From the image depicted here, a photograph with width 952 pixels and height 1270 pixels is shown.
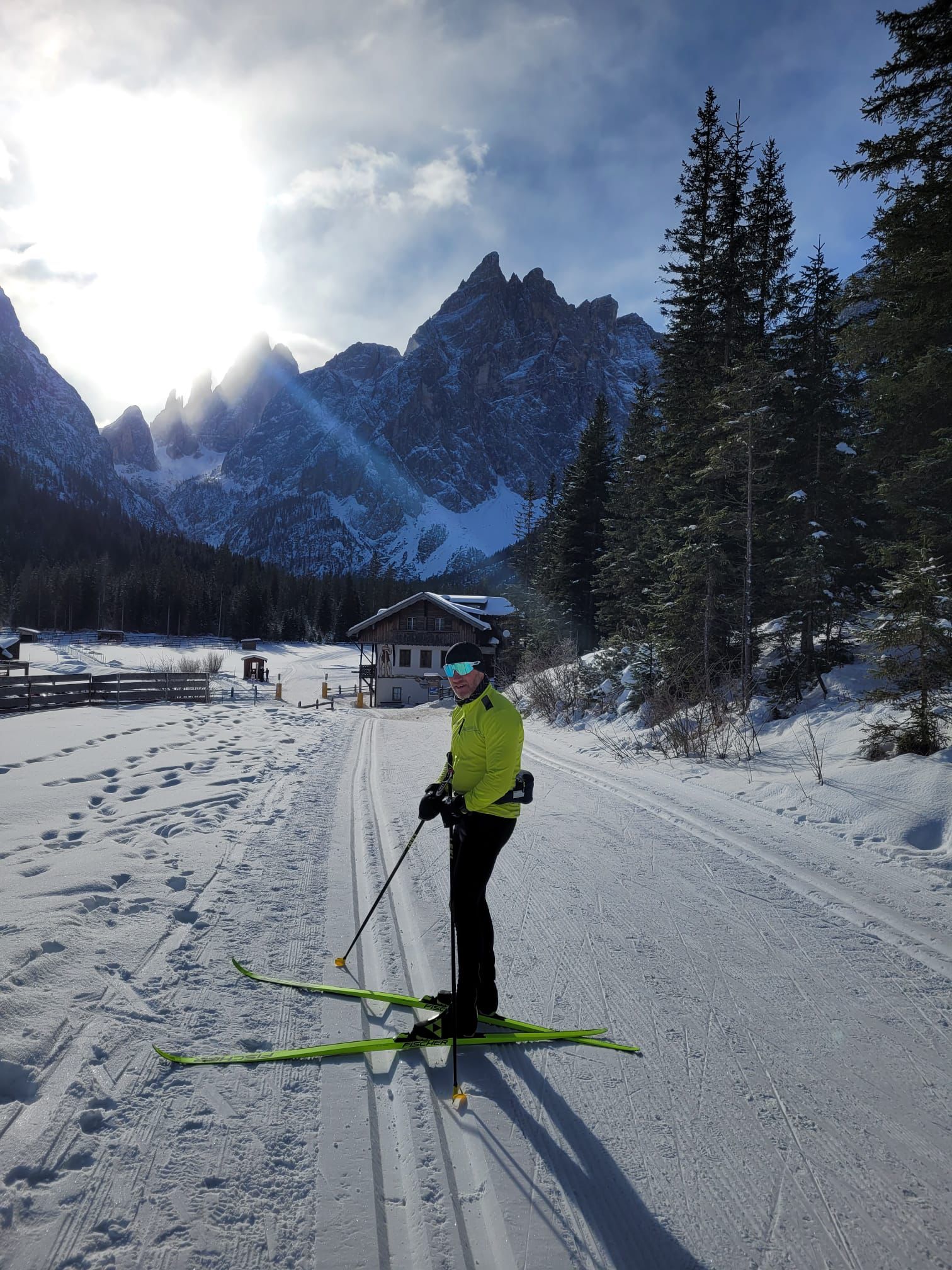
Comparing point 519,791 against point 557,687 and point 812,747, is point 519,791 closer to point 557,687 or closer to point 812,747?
point 812,747

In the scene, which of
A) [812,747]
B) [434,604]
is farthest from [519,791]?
[434,604]

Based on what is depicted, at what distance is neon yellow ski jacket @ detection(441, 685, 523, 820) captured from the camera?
3217mm

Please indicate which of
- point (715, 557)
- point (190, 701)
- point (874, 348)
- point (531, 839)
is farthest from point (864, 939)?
point (190, 701)

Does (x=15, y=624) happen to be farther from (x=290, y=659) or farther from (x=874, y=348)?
(x=874, y=348)

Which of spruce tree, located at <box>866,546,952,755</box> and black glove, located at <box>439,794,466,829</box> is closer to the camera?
black glove, located at <box>439,794,466,829</box>

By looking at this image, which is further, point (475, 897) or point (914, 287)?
point (914, 287)

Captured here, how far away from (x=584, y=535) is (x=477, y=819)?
27072 millimetres

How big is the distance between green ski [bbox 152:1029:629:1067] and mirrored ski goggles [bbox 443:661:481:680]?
1905 mm

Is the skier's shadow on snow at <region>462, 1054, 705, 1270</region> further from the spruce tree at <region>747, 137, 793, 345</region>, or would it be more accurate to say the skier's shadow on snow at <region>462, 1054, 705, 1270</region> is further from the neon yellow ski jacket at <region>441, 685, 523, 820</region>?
the spruce tree at <region>747, 137, 793, 345</region>

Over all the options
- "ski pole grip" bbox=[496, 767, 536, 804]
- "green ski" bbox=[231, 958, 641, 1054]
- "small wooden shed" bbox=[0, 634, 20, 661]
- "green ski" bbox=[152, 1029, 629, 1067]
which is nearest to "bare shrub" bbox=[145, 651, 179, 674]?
"small wooden shed" bbox=[0, 634, 20, 661]

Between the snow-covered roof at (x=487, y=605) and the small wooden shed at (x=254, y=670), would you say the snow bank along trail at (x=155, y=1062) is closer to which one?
the snow-covered roof at (x=487, y=605)

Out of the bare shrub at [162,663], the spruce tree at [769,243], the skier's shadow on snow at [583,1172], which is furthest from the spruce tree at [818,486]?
the bare shrub at [162,663]

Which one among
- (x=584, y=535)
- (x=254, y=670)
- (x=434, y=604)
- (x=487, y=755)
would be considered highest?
(x=584, y=535)

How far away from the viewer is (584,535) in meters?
29.1
